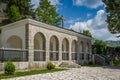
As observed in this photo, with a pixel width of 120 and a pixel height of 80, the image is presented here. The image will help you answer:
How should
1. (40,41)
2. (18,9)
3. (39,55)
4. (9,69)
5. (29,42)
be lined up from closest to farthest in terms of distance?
1. (9,69)
2. (29,42)
3. (39,55)
4. (40,41)
5. (18,9)

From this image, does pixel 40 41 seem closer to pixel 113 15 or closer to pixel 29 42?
pixel 29 42

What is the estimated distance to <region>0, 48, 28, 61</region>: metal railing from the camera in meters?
17.0

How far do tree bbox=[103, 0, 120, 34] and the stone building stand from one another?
15.0 ft

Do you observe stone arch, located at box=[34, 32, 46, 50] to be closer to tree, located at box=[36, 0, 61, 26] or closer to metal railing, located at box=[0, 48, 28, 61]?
metal railing, located at box=[0, 48, 28, 61]

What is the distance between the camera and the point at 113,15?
29234 millimetres

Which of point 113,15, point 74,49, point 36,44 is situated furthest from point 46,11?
point 36,44

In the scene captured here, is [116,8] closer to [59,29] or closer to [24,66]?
[59,29]

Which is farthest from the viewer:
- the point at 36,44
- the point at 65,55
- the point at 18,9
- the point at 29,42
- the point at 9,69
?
the point at 18,9

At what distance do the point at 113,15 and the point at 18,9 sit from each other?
14.8 metres

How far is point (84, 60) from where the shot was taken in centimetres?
3108

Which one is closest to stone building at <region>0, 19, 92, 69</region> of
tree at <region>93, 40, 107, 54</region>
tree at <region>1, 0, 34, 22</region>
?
tree at <region>1, 0, 34, 22</region>

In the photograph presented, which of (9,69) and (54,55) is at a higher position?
(54,55)

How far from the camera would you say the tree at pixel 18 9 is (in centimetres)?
3278

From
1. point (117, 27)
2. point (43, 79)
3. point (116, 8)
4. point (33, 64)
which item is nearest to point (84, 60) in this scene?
point (117, 27)
